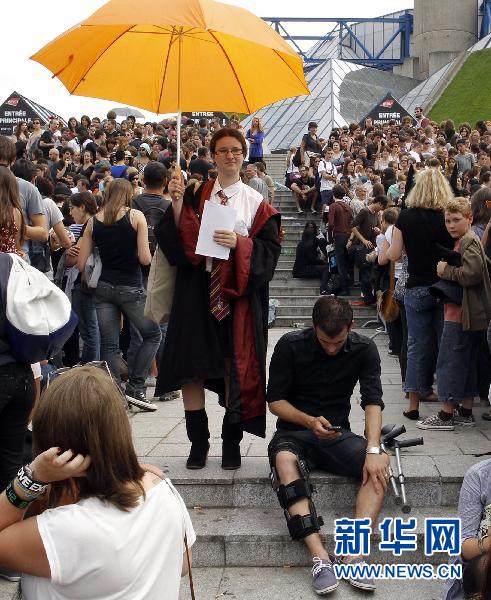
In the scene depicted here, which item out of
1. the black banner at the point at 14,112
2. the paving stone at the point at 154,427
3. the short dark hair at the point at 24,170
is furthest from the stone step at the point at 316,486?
the black banner at the point at 14,112

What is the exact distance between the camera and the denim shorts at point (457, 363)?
21.6 feet

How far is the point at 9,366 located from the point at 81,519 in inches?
→ 63.6

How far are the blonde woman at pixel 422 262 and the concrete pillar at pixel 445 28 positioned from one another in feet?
174

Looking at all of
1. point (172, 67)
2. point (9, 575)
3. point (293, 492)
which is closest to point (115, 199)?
point (172, 67)

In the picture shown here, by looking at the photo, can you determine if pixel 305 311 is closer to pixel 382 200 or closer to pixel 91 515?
pixel 382 200

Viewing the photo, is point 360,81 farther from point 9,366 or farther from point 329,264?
point 9,366

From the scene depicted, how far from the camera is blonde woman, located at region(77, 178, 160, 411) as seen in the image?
7203 mm

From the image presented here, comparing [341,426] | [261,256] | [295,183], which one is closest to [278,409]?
[341,426]

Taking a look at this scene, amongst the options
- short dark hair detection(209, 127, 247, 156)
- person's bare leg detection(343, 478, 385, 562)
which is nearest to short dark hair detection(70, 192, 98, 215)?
short dark hair detection(209, 127, 247, 156)

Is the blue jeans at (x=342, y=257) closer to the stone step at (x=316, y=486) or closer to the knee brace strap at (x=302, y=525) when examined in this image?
the stone step at (x=316, y=486)

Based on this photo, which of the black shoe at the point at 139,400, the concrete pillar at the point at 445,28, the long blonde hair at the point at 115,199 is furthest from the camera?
the concrete pillar at the point at 445,28

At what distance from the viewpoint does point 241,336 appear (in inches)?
205

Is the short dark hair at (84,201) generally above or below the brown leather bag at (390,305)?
above

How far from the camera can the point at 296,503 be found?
15.6 ft
